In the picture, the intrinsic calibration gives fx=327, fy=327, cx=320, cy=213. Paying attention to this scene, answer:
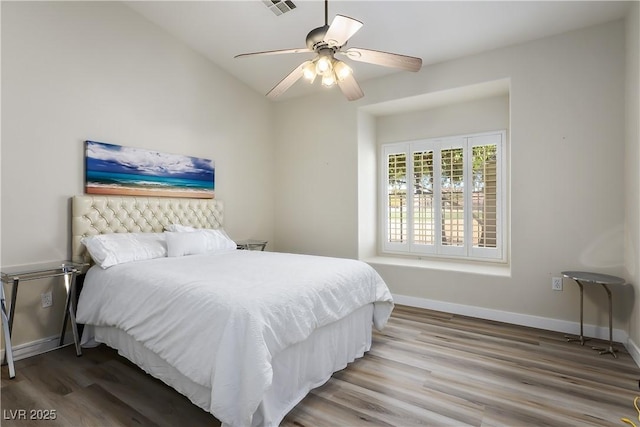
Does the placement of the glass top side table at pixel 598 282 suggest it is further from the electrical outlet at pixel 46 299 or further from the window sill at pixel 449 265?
the electrical outlet at pixel 46 299

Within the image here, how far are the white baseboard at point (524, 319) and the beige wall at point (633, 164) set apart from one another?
149mm

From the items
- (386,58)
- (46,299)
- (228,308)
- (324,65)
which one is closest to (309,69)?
(324,65)

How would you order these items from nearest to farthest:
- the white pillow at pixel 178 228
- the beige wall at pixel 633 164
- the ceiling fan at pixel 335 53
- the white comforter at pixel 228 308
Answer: the white comforter at pixel 228 308
the ceiling fan at pixel 335 53
the beige wall at pixel 633 164
the white pillow at pixel 178 228

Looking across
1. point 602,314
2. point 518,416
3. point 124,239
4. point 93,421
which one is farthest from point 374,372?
point 124,239

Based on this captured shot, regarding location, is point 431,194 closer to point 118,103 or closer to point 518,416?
point 518,416

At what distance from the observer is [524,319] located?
339 cm

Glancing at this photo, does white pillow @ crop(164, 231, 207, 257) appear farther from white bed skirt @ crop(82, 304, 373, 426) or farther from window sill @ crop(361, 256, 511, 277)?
window sill @ crop(361, 256, 511, 277)

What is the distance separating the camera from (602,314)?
3.02 meters

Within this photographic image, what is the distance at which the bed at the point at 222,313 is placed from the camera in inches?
64.8

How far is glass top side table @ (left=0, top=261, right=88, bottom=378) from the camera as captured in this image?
2412mm

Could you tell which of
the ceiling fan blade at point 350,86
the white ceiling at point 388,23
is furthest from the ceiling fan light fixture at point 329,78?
the white ceiling at point 388,23

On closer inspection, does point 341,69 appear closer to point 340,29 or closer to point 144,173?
point 340,29

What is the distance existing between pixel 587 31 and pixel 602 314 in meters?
2.64

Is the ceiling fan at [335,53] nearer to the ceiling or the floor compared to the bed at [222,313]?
nearer to the ceiling
